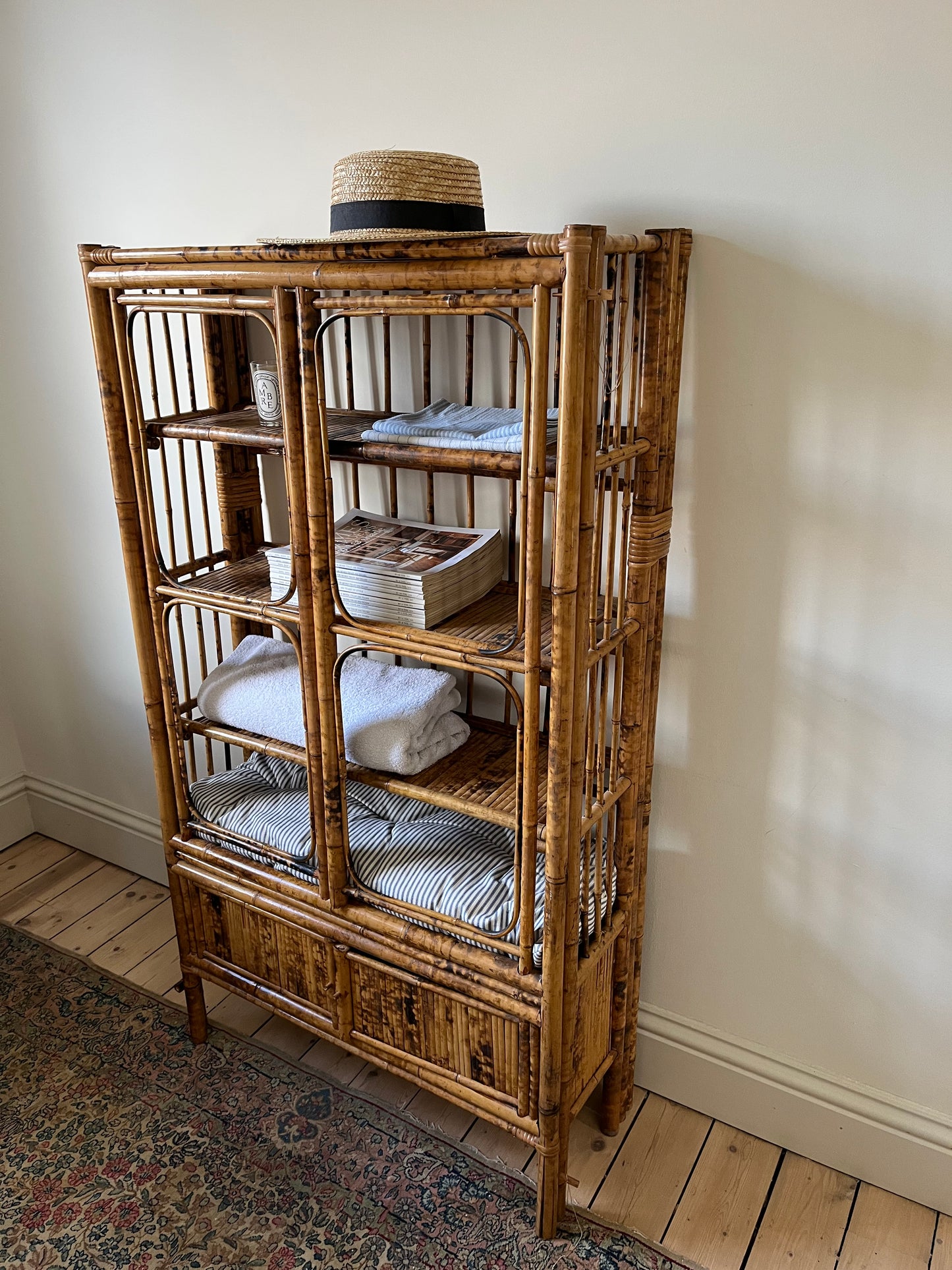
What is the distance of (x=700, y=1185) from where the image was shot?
1659 millimetres

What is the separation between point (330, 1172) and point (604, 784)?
0.86 metres

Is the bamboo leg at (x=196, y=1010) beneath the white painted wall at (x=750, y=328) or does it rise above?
beneath

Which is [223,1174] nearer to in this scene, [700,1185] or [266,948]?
[266,948]

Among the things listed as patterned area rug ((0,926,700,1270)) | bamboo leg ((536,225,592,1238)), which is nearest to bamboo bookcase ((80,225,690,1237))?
bamboo leg ((536,225,592,1238))

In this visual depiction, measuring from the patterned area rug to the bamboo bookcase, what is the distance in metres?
0.11

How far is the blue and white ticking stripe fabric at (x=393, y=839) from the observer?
1.51m

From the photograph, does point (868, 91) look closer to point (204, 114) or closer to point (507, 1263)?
point (204, 114)

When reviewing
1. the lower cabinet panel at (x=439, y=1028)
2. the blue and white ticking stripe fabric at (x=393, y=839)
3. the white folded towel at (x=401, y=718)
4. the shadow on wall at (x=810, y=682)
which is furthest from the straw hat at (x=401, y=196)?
the lower cabinet panel at (x=439, y=1028)

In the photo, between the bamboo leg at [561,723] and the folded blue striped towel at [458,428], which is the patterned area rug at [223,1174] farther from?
the folded blue striped towel at [458,428]

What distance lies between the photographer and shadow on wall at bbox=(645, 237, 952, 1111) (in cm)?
133

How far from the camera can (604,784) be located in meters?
1.53

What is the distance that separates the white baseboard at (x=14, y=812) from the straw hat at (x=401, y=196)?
2011 mm

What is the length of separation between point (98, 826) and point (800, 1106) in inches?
73.2

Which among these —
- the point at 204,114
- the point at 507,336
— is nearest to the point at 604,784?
the point at 507,336
